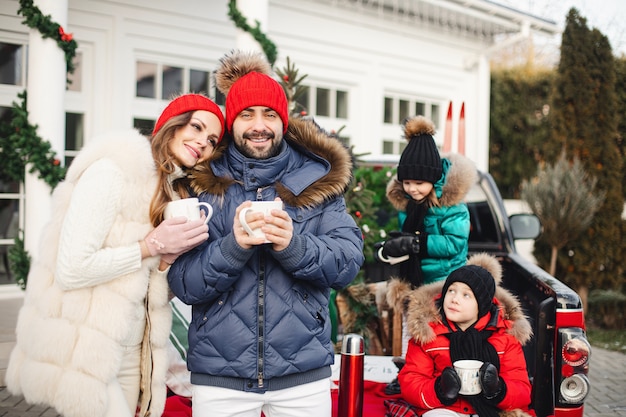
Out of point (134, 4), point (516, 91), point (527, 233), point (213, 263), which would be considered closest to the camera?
point (213, 263)

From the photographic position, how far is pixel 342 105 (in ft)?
31.8

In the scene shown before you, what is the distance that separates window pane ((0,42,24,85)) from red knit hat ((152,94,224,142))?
553 cm

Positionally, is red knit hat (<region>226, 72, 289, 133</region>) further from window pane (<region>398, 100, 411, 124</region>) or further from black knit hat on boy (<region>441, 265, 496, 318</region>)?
window pane (<region>398, 100, 411, 124</region>)

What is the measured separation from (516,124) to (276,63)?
758 cm

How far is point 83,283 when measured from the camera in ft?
7.18

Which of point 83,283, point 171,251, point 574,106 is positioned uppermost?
point 574,106

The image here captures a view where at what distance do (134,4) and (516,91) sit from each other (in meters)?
9.61

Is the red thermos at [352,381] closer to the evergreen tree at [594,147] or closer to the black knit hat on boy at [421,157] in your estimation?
the black knit hat on boy at [421,157]

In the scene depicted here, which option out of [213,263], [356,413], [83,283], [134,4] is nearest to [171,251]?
[213,263]

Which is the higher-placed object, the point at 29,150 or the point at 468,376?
the point at 29,150

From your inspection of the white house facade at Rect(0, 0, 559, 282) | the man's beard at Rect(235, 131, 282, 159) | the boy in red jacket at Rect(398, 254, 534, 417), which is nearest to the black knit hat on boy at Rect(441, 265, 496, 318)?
the boy in red jacket at Rect(398, 254, 534, 417)

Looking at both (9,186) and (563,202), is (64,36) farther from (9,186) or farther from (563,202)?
(563,202)

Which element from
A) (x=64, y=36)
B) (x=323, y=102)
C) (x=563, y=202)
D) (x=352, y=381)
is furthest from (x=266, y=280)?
(x=563, y=202)

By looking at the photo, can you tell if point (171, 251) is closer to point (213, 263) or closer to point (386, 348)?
point (213, 263)
